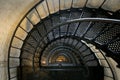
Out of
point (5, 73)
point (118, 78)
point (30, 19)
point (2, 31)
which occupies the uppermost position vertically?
point (30, 19)

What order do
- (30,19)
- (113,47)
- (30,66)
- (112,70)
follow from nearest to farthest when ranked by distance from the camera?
(113,47) → (30,19) → (112,70) → (30,66)

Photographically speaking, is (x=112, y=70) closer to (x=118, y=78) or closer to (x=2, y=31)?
(x=118, y=78)

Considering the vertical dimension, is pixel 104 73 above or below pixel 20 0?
below

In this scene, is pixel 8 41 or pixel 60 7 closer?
pixel 8 41

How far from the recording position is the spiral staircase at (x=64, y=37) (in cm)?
324

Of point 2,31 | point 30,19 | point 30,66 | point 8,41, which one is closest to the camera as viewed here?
point 2,31

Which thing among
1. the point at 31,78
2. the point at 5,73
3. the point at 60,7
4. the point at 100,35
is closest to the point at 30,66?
the point at 31,78

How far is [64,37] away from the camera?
4.80 m

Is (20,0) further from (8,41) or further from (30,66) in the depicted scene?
(30,66)

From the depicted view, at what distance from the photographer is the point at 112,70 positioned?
15.5 feet

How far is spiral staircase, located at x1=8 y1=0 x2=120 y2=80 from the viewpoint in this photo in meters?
3.24

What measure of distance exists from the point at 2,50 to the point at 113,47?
1.90 meters

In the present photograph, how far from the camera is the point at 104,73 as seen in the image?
17.5ft

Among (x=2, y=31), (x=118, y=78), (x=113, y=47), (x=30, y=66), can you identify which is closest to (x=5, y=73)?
(x=2, y=31)
